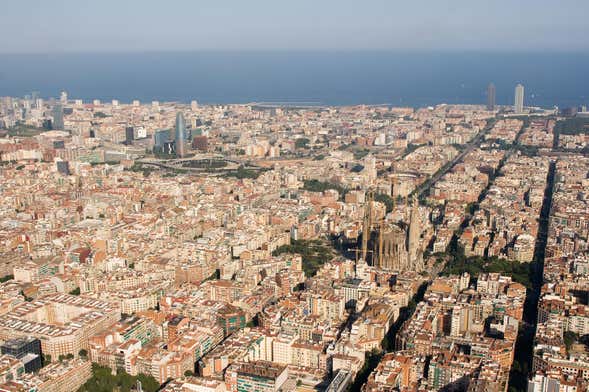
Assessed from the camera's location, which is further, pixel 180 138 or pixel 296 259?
pixel 180 138

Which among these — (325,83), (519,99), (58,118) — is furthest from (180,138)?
(325,83)

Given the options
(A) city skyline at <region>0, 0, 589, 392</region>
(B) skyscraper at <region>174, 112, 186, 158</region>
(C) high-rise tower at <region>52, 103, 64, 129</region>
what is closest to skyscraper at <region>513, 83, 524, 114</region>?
(A) city skyline at <region>0, 0, 589, 392</region>

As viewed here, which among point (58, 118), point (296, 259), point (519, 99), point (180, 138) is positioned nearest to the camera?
point (296, 259)

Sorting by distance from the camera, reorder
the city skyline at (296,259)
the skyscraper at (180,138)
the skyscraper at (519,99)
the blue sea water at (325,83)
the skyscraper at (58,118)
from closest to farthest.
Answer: the city skyline at (296,259), the skyscraper at (180,138), the skyscraper at (58,118), the skyscraper at (519,99), the blue sea water at (325,83)

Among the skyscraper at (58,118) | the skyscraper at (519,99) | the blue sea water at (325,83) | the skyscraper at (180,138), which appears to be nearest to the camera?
the skyscraper at (180,138)

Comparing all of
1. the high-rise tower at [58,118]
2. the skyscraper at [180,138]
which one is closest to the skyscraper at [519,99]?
the skyscraper at [180,138]

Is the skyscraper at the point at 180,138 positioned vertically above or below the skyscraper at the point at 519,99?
below

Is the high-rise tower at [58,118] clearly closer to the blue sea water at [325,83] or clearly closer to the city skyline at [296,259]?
the city skyline at [296,259]

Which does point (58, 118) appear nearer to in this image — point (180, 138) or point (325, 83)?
point (180, 138)

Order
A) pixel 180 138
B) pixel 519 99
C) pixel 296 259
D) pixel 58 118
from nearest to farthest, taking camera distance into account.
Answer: pixel 296 259 → pixel 180 138 → pixel 58 118 → pixel 519 99

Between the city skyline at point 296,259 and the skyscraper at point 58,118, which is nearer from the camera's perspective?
the city skyline at point 296,259

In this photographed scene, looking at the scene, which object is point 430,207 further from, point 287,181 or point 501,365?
point 501,365

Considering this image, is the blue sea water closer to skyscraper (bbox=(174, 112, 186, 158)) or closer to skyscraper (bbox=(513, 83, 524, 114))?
skyscraper (bbox=(513, 83, 524, 114))

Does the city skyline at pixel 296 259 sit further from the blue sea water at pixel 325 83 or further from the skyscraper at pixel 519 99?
the blue sea water at pixel 325 83
